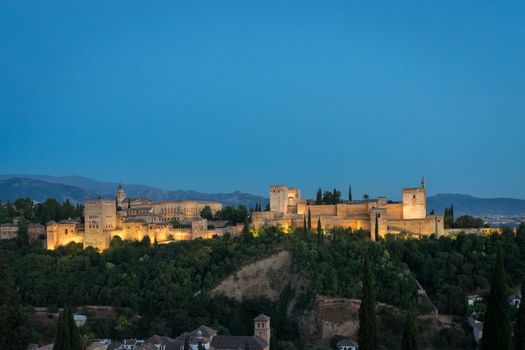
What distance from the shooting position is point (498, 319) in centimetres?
1744

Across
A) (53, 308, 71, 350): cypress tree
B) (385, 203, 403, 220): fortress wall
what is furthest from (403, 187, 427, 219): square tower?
(53, 308, 71, 350): cypress tree

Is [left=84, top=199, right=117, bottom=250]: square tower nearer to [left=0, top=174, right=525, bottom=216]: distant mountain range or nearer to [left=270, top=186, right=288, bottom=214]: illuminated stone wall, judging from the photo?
[left=270, top=186, right=288, bottom=214]: illuminated stone wall

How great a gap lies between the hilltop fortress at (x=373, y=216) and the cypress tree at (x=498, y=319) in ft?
110

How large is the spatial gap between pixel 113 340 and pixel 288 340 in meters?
10.8

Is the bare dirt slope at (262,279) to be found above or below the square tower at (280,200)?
below

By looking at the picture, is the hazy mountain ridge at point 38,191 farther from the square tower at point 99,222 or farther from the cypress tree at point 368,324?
the cypress tree at point 368,324

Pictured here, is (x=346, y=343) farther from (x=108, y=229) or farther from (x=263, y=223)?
(x=108, y=229)

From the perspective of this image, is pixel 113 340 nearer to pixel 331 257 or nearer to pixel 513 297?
pixel 331 257

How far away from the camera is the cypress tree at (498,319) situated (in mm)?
17297

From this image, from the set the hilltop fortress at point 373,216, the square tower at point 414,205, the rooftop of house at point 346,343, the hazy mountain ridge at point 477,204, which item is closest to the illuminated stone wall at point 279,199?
the hilltop fortress at point 373,216

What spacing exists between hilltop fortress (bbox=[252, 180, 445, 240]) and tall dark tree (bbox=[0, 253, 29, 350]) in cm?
3947

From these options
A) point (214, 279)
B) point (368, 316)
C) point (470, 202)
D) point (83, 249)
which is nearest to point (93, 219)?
point (83, 249)

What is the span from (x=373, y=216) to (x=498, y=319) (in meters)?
34.2

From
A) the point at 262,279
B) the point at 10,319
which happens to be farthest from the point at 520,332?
the point at 262,279
